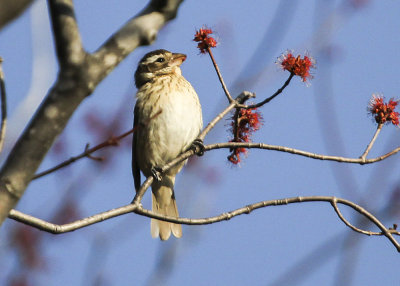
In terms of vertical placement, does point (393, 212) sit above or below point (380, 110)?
below

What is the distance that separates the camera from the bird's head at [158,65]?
254 inches

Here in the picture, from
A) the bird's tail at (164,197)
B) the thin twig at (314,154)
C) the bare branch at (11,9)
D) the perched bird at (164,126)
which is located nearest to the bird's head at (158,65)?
the perched bird at (164,126)

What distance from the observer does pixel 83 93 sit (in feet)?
7.10

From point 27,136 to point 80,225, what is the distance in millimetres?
1055

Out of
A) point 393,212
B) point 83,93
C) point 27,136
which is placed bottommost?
point 27,136

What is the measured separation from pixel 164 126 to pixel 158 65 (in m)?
1.01

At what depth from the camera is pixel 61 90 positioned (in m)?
2.15

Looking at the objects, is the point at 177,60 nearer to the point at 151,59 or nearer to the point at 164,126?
the point at 151,59

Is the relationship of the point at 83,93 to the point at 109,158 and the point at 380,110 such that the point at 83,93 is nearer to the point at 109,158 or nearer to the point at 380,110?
the point at 380,110

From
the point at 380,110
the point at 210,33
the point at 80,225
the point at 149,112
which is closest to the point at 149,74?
the point at 149,112

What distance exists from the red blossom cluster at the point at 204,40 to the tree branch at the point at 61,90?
7.03 feet

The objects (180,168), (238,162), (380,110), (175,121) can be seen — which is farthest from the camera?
(180,168)

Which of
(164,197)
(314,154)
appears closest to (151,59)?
(164,197)

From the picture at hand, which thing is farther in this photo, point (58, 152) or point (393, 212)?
point (58, 152)
